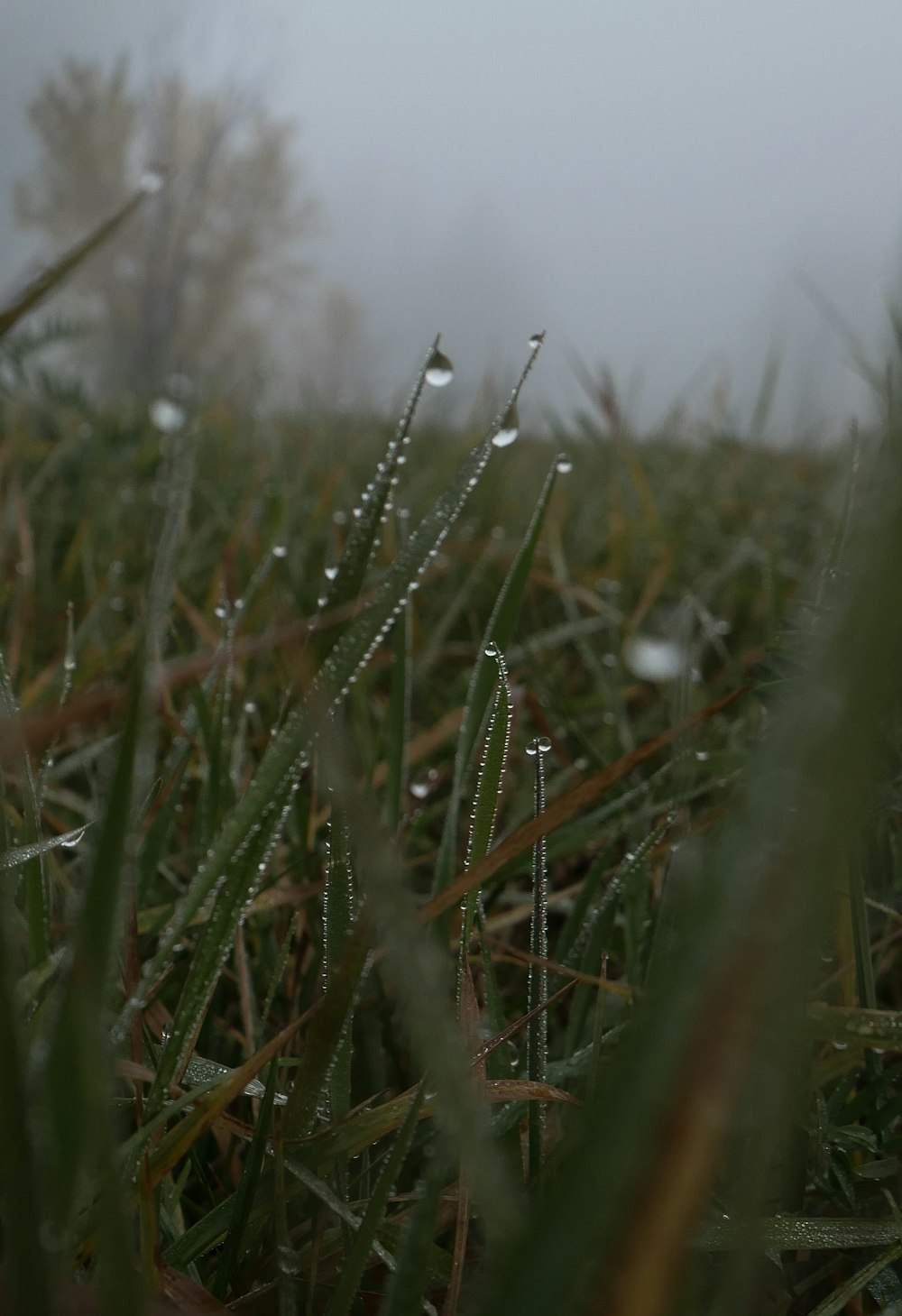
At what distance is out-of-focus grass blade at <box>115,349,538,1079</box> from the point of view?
350mm

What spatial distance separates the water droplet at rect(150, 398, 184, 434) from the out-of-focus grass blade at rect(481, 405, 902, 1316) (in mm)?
1424

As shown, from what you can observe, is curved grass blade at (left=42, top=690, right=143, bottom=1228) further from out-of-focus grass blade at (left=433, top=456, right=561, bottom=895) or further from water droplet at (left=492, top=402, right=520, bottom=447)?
water droplet at (left=492, top=402, right=520, bottom=447)

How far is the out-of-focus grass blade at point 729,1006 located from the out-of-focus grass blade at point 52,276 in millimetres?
417

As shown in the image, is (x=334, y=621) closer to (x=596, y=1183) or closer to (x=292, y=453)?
(x=596, y=1183)

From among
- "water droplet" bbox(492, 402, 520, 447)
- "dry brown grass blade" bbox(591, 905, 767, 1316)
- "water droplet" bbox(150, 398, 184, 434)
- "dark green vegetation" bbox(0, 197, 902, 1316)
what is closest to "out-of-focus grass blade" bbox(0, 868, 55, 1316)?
"dark green vegetation" bbox(0, 197, 902, 1316)

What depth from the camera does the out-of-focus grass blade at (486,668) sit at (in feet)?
1.59

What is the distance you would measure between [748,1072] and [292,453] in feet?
5.84

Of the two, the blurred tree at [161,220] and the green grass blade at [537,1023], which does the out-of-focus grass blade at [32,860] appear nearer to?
the green grass blade at [537,1023]

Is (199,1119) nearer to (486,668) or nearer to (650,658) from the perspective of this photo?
(486,668)

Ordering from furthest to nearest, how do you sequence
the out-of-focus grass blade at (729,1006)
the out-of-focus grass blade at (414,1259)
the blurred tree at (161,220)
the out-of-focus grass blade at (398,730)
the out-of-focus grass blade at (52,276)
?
the blurred tree at (161,220), the out-of-focus grass blade at (398,730), the out-of-focus grass blade at (52,276), the out-of-focus grass blade at (414,1259), the out-of-focus grass blade at (729,1006)

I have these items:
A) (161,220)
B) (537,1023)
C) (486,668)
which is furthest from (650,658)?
(161,220)

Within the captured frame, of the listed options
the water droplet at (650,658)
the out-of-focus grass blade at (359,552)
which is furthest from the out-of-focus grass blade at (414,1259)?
the water droplet at (650,658)

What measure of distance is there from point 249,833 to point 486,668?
6.8 inches

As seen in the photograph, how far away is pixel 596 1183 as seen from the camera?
0.53 ft
